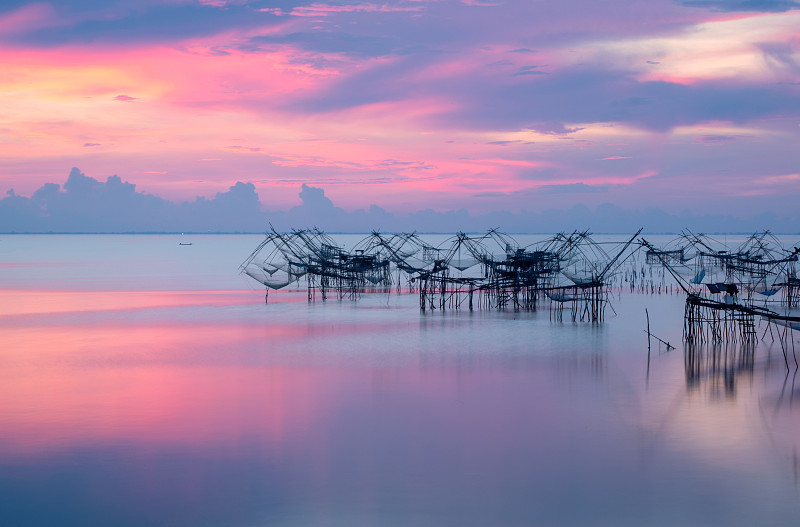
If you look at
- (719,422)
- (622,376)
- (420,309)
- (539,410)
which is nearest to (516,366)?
(622,376)

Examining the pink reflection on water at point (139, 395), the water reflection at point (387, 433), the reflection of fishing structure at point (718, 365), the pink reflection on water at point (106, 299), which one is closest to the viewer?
the water reflection at point (387, 433)

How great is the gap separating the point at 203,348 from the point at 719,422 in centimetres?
846

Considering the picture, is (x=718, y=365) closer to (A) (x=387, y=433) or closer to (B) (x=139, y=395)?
(A) (x=387, y=433)

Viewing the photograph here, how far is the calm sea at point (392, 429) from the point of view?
19.3ft

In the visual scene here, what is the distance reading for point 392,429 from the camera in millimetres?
7961

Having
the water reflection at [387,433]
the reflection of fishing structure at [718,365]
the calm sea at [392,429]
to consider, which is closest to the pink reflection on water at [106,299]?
the calm sea at [392,429]

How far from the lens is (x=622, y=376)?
1062 cm

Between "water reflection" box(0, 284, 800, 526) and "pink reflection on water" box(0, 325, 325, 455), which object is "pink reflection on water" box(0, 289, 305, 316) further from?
"water reflection" box(0, 284, 800, 526)

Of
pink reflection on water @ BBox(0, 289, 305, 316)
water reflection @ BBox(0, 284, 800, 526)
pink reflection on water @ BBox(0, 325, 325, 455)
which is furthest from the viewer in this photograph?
pink reflection on water @ BBox(0, 289, 305, 316)

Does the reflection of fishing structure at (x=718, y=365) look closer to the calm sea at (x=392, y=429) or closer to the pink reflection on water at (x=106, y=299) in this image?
the calm sea at (x=392, y=429)

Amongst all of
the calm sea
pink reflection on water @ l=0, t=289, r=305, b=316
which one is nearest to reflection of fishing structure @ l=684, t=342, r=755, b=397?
the calm sea

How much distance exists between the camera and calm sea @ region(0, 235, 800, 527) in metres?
5.88

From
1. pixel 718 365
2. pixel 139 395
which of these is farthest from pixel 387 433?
pixel 718 365

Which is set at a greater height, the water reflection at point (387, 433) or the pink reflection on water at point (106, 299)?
the pink reflection on water at point (106, 299)
